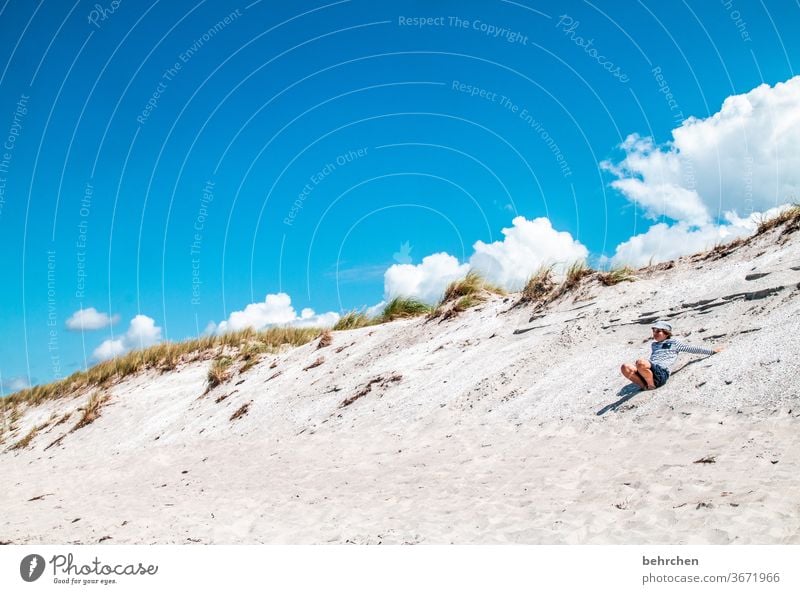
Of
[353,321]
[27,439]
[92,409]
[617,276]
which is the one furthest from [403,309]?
[27,439]

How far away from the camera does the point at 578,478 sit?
605cm

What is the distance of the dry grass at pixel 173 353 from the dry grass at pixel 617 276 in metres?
9.28

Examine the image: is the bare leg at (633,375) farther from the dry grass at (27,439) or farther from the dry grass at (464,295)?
the dry grass at (27,439)

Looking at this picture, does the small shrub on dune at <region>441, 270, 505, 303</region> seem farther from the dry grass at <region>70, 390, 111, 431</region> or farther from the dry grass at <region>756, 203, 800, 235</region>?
the dry grass at <region>70, 390, 111, 431</region>

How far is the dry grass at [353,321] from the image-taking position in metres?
17.1

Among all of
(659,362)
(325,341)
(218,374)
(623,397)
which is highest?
(325,341)

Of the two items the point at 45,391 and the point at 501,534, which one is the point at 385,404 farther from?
the point at 45,391

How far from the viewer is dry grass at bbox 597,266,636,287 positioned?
11.4 meters

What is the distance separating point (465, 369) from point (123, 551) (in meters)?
6.19

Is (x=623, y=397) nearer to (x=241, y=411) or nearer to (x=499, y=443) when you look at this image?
(x=499, y=443)

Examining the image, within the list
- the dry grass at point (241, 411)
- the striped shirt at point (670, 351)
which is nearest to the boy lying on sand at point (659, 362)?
the striped shirt at point (670, 351)

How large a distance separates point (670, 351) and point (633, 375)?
571 millimetres

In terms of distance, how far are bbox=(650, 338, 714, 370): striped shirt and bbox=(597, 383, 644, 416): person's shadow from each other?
404 mm

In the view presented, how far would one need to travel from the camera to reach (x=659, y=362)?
773 cm
